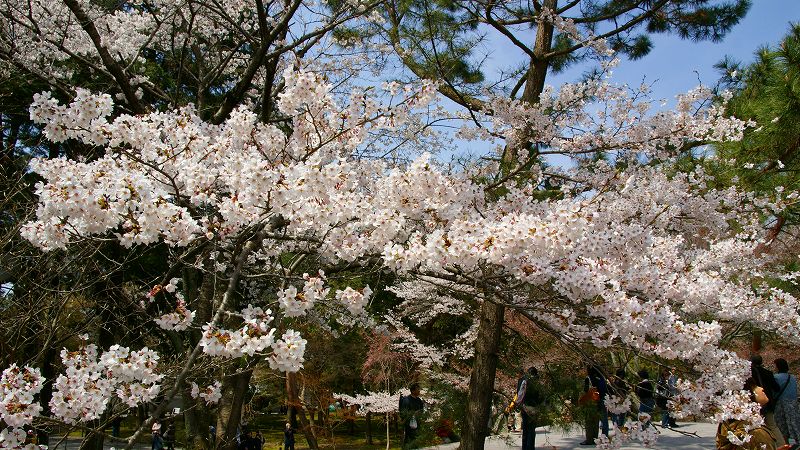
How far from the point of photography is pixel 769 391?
547cm

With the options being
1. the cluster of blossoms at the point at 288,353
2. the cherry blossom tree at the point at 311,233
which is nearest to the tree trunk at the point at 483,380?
the cherry blossom tree at the point at 311,233

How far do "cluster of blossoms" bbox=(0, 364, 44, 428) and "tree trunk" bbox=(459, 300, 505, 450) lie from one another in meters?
4.24

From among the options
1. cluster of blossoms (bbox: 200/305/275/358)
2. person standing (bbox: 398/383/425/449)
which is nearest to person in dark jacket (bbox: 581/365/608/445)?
person standing (bbox: 398/383/425/449)

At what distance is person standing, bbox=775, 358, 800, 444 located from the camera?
18.2 ft

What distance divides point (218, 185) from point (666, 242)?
12.7 ft

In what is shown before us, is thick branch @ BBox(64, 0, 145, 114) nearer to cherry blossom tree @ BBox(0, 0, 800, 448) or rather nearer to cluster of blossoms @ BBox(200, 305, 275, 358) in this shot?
cherry blossom tree @ BBox(0, 0, 800, 448)

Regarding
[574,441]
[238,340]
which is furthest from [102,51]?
[574,441]

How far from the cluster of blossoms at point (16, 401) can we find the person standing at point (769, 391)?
5.74 meters

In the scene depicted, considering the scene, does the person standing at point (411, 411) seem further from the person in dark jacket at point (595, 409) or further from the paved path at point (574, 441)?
the person in dark jacket at point (595, 409)

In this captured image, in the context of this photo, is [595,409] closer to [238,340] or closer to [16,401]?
[238,340]

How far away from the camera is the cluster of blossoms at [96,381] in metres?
2.73

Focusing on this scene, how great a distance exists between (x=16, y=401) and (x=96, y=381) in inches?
14.0

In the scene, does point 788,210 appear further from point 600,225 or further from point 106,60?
point 106,60

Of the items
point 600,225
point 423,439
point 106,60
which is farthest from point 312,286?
point 423,439
